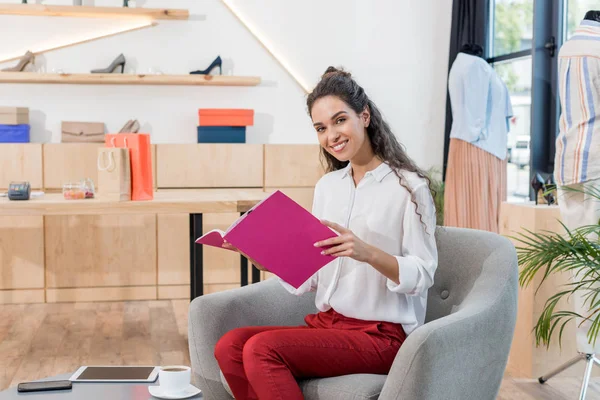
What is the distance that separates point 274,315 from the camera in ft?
8.22

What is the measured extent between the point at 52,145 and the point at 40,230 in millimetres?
593

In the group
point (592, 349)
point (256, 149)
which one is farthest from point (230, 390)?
point (256, 149)

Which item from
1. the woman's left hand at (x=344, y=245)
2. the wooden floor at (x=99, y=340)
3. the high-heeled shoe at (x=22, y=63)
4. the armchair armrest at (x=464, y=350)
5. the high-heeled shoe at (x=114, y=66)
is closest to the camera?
the armchair armrest at (x=464, y=350)

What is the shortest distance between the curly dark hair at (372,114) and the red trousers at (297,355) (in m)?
0.45

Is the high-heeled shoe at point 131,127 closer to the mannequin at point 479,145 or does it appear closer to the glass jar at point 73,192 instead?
the glass jar at point 73,192

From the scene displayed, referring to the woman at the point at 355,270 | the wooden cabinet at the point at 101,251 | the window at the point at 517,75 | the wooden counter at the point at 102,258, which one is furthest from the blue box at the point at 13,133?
the woman at the point at 355,270

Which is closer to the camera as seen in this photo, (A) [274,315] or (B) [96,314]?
(A) [274,315]

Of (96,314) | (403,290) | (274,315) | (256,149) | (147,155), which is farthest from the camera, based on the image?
(256,149)

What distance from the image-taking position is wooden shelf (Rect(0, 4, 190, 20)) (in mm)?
5434

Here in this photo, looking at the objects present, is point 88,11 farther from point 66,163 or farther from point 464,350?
point 464,350

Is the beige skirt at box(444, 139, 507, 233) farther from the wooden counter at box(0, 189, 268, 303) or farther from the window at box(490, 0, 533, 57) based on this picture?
the wooden counter at box(0, 189, 268, 303)

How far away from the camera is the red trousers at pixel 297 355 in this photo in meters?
1.99

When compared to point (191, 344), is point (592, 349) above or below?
below

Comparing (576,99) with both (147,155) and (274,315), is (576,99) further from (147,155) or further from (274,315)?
(147,155)
